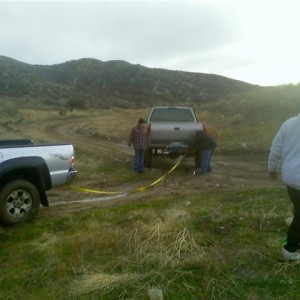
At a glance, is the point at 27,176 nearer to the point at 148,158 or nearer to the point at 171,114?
the point at 148,158

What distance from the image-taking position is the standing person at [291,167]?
14.4 ft

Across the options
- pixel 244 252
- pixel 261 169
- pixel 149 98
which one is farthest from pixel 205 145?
pixel 149 98

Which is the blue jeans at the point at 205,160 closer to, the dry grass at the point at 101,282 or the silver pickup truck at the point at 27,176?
the silver pickup truck at the point at 27,176

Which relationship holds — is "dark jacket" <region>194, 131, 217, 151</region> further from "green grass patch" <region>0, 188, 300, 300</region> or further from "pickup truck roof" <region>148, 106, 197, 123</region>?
"green grass patch" <region>0, 188, 300, 300</region>

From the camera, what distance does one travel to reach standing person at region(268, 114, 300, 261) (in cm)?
438

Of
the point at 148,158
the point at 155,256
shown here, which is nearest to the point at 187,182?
the point at 148,158

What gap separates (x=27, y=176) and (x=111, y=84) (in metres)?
87.5

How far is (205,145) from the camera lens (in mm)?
12203

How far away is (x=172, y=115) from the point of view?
14242 millimetres

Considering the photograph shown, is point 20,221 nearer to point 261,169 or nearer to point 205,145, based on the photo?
point 205,145

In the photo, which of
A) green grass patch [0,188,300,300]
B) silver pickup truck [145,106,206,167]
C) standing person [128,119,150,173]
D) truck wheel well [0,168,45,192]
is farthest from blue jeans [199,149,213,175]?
truck wheel well [0,168,45,192]

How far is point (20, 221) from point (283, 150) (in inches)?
177

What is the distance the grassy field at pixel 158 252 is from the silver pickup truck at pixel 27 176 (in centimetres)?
25

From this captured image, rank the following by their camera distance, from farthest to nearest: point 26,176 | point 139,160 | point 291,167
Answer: point 139,160, point 26,176, point 291,167
